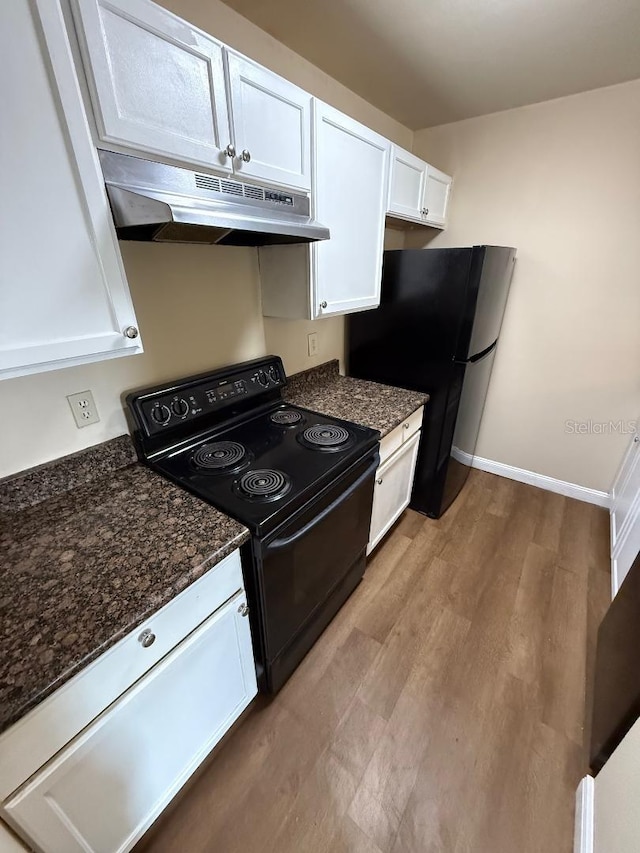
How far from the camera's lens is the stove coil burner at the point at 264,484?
1.06 m

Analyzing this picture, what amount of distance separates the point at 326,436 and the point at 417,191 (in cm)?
152

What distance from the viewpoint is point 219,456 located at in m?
1.27

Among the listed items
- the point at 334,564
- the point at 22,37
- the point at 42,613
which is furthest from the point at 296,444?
the point at 22,37

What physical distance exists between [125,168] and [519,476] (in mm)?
2929

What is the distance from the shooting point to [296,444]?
137cm

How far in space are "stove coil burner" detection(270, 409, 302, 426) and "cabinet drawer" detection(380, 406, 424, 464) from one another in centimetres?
40

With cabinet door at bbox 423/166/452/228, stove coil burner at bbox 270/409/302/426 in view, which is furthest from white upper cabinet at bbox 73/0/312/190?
cabinet door at bbox 423/166/452/228

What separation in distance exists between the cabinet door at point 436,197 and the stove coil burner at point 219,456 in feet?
5.78

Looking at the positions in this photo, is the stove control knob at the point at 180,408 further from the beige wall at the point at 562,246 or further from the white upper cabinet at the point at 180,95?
the beige wall at the point at 562,246

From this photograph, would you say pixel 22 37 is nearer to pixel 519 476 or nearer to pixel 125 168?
pixel 125 168

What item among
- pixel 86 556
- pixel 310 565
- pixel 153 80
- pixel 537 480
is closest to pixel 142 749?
pixel 86 556

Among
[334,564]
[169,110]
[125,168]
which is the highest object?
[169,110]

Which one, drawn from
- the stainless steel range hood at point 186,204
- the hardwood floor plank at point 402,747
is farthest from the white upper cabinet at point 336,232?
the hardwood floor plank at point 402,747

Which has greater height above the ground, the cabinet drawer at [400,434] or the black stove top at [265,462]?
the black stove top at [265,462]
